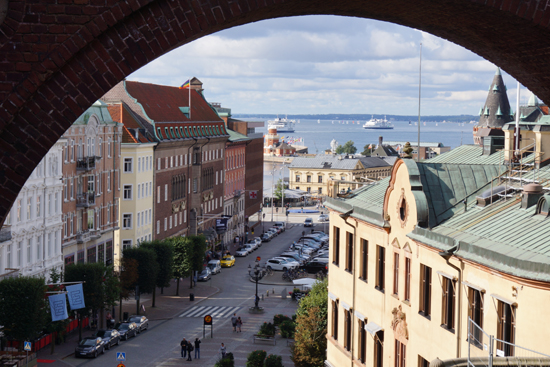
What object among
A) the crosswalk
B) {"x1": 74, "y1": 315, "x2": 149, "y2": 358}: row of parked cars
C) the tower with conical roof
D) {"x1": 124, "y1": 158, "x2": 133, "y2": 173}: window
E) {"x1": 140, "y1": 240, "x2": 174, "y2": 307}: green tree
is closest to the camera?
{"x1": 74, "y1": 315, "x2": 149, "y2": 358}: row of parked cars

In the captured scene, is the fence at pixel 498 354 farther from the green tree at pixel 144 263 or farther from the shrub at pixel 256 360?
the green tree at pixel 144 263

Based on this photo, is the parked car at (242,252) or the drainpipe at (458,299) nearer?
the drainpipe at (458,299)

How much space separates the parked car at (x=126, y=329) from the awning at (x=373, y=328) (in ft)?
89.2

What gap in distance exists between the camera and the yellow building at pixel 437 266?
19.8 metres

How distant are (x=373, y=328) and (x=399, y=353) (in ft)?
7.91

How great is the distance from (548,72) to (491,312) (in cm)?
1298

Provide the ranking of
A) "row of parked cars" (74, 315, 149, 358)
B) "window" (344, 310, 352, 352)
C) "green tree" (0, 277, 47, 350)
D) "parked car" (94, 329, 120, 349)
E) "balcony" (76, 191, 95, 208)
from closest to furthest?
1. "window" (344, 310, 352, 352)
2. "green tree" (0, 277, 47, 350)
3. "row of parked cars" (74, 315, 149, 358)
4. "parked car" (94, 329, 120, 349)
5. "balcony" (76, 191, 95, 208)

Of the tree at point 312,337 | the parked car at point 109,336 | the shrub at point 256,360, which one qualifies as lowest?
the parked car at point 109,336

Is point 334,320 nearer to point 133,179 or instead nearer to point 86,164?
point 86,164

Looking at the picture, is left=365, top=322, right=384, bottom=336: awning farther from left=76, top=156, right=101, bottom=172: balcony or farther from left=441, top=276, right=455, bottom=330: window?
left=76, top=156, right=101, bottom=172: balcony

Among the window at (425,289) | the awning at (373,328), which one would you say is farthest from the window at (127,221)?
the window at (425,289)

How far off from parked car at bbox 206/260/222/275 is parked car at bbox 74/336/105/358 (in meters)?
34.3

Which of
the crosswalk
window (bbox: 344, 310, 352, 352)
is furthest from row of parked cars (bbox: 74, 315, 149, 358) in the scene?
window (bbox: 344, 310, 352, 352)

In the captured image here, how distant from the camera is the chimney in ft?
77.0
